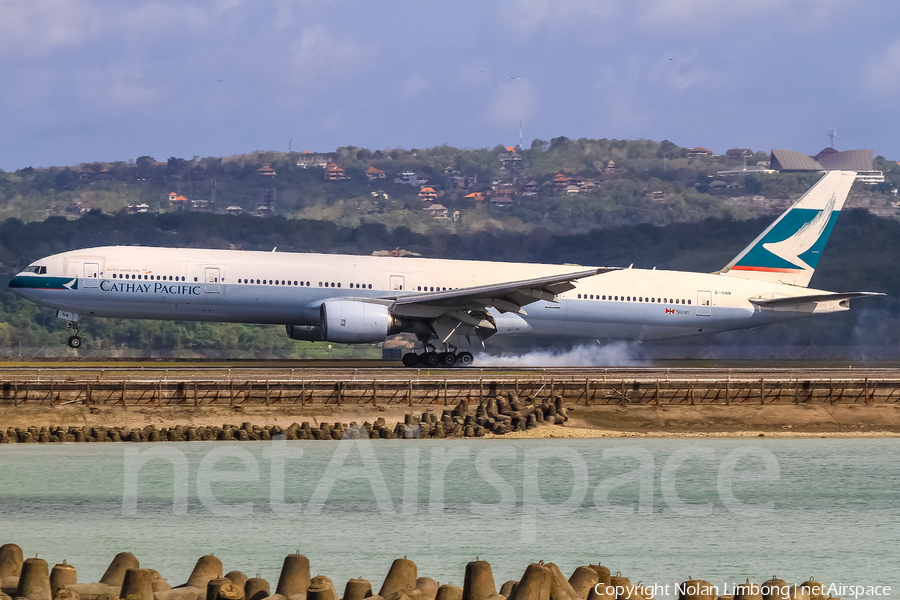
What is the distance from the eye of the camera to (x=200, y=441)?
35.0 metres

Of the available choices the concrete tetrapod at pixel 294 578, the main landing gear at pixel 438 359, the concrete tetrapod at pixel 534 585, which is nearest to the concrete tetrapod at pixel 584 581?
the concrete tetrapod at pixel 534 585

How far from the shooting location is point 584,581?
16844 mm

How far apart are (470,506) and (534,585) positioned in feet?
41.4

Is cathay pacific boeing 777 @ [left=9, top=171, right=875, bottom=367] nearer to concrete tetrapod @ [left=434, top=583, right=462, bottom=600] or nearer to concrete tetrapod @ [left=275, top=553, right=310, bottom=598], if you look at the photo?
concrete tetrapod @ [left=275, top=553, right=310, bottom=598]

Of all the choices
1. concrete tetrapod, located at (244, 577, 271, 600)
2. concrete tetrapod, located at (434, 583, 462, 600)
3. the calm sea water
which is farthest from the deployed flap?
concrete tetrapod, located at (434, 583, 462, 600)

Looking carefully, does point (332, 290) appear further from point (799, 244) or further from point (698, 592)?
point (698, 592)

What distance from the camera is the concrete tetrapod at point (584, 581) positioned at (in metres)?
16.7

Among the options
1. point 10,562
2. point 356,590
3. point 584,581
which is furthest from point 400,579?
point 10,562

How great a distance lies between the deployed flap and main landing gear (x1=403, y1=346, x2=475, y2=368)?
2209mm

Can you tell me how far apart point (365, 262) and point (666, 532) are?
72.9 ft

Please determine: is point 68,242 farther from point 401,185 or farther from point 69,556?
point 69,556

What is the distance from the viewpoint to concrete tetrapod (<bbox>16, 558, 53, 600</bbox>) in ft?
52.6

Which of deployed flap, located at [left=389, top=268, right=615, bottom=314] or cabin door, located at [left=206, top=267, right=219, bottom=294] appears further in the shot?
cabin door, located at [left=206, top=267, right=219, bottom=294]

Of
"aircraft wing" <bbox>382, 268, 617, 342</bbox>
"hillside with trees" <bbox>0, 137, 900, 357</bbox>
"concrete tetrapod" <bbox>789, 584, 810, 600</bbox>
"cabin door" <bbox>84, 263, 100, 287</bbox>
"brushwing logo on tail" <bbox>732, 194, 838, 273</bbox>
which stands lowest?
"concrete tetrapod" <bbox>789, 584, 810, 600</bbox>
